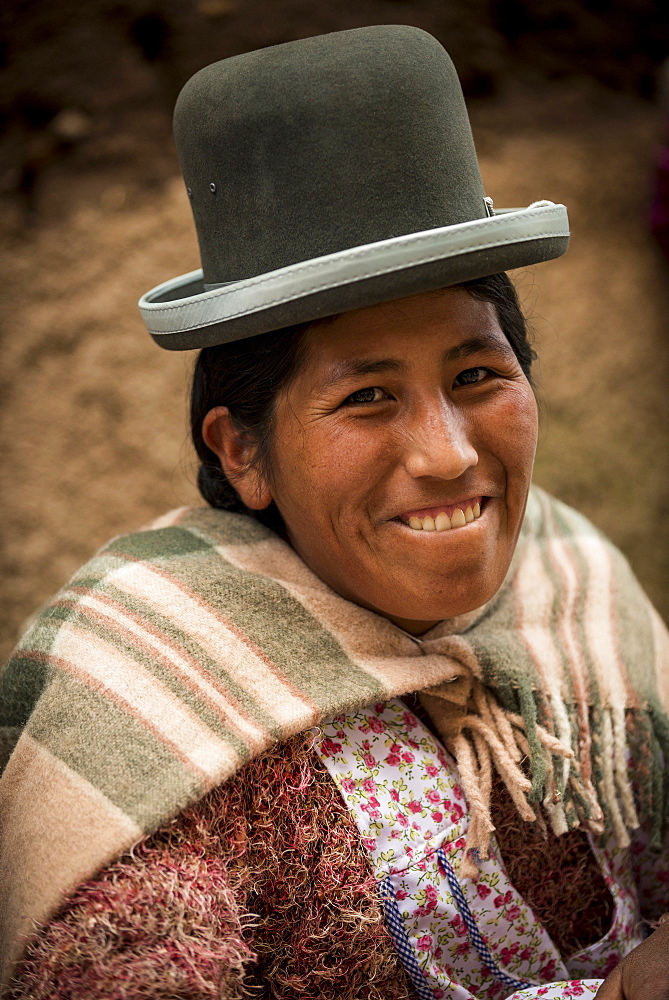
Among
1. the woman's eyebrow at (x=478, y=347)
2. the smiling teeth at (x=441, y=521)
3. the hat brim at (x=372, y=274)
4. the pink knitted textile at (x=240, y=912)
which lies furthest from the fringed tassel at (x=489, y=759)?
the hat brim at (x=372, y=274)

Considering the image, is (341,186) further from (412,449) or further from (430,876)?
(430,876)

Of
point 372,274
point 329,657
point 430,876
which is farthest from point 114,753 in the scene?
point 372,274

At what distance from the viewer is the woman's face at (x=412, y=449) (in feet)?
4.20

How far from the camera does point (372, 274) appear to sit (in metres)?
1.16

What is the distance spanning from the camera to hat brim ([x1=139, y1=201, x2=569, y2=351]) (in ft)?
3.81

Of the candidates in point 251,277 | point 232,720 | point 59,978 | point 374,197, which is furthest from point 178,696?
point 374,197

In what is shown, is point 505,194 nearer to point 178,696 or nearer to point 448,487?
point 448,487

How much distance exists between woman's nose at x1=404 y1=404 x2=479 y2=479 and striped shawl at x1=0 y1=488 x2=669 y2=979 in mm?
354

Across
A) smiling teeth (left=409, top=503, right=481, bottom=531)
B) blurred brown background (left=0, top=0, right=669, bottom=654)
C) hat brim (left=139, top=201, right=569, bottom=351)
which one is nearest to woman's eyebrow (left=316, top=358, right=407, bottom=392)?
hat brim (left=139, top=201, right=569, bottom=351)

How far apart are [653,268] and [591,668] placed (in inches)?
84.4

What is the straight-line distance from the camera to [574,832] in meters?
1.60

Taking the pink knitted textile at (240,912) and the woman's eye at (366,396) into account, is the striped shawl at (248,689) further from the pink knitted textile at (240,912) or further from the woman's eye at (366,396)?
the woman's eye at (366,396)

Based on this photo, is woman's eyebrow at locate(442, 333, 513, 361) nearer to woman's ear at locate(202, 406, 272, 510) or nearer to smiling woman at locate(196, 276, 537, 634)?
smiling woman at locate(196, 276, 537, 634)

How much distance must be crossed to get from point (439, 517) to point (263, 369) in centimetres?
36
